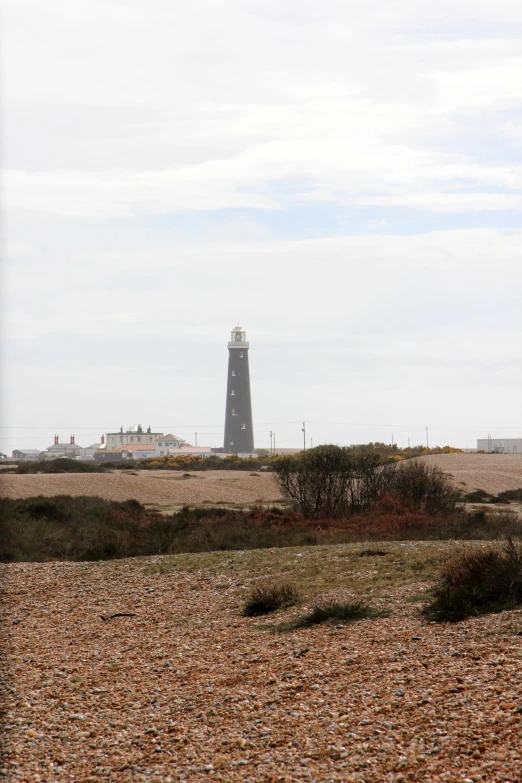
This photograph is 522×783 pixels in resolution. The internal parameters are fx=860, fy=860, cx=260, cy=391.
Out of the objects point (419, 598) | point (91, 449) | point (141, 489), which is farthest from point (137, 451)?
point (419, 598)

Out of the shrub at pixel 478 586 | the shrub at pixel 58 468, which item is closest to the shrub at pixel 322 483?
A: the shrub at pixel 478 586

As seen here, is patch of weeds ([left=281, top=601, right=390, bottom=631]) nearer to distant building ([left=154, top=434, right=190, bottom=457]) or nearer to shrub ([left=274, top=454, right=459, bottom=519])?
shrub ([left=274, top=454, right=459, bottom=519])

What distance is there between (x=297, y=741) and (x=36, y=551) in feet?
47.6

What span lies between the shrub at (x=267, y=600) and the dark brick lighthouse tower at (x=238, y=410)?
320 ft

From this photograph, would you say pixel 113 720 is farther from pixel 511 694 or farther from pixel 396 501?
pixel 396 501

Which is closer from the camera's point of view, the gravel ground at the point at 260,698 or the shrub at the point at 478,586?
the gravel ground at the point at 260,698

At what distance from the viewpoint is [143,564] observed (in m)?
16.6

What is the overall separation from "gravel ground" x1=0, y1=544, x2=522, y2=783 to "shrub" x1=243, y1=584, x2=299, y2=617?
0.79ft

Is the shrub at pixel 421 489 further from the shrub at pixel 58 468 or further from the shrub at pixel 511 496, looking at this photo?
the shrub at pixel 58 468

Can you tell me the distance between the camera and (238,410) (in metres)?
111

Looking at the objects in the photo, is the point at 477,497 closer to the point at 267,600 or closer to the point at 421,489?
the point at 421,489

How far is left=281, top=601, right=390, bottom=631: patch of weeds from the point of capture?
10.3m

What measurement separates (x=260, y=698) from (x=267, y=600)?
13.3 feet

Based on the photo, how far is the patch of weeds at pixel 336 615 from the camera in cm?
1034
